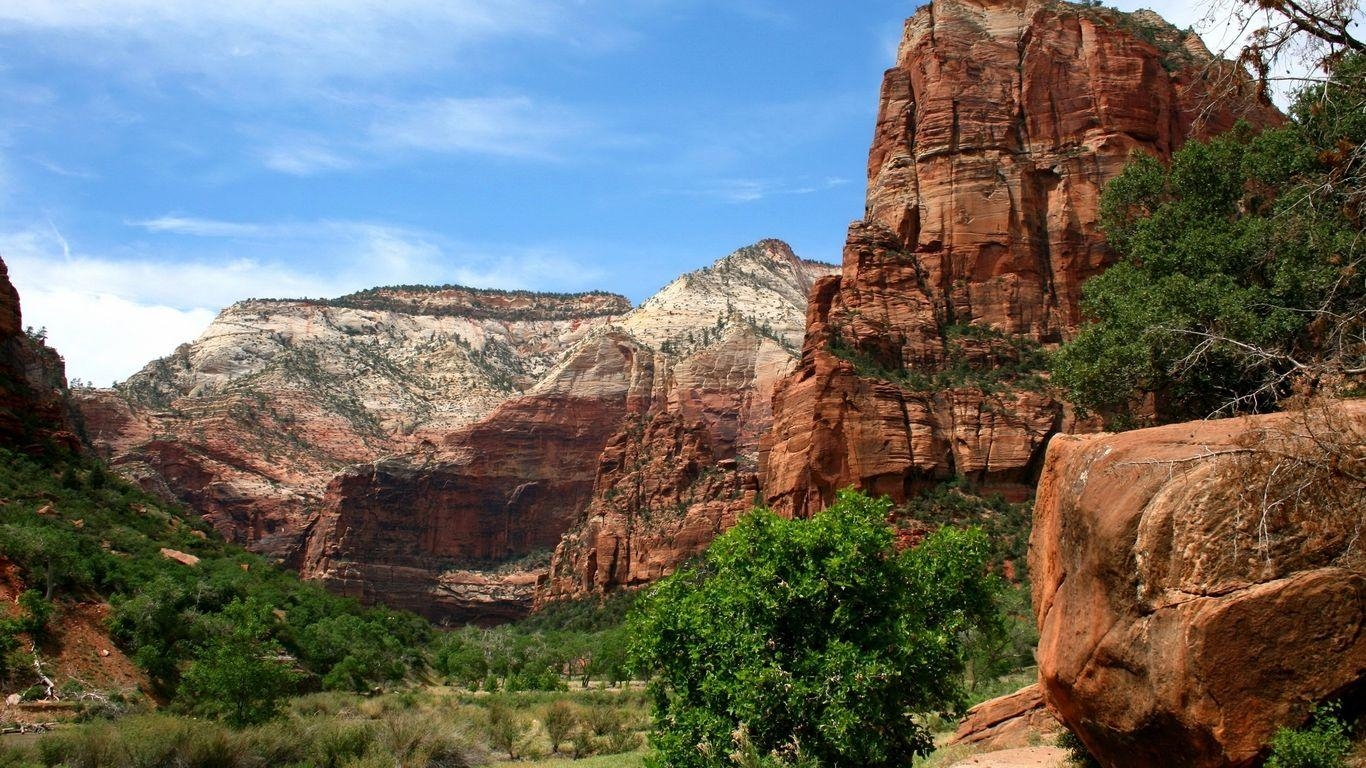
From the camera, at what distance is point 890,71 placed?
75.9 metres

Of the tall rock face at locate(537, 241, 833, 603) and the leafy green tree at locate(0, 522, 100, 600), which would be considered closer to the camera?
the leafy green tree at locate(0, 522, 100, 600)

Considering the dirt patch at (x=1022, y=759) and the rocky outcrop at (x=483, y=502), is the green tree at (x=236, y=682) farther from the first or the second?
the rocky outcrop at (x=483, y=502)

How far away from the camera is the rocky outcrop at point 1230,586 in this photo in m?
10.0

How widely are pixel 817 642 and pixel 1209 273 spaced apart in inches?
703

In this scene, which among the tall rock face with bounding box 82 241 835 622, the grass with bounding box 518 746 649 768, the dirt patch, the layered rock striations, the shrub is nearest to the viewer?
the dirt patch

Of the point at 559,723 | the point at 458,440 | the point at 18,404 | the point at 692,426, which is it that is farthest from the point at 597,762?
the point at 458,440

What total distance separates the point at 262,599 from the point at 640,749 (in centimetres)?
2231

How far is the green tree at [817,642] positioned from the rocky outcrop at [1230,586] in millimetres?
3506

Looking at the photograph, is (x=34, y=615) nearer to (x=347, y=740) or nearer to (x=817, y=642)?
(x=347, y=740)

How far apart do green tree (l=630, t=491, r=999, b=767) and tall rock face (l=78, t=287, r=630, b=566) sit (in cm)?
9208

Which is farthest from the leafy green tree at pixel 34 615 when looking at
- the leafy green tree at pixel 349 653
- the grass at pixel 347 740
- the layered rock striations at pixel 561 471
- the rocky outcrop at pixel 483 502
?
the rocky outcrop at pixel 483 502

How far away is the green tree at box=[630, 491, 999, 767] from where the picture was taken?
14531 mm

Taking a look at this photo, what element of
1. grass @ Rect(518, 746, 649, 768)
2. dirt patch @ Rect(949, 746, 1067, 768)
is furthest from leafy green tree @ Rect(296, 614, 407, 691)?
dirt patch @ Rect(949, 746, 1067, 768)

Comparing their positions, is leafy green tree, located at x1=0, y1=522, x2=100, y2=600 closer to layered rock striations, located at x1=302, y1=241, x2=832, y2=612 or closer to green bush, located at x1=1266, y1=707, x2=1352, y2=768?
green bush, located at x1=1266, y1=707, x2=1352, y2=768
